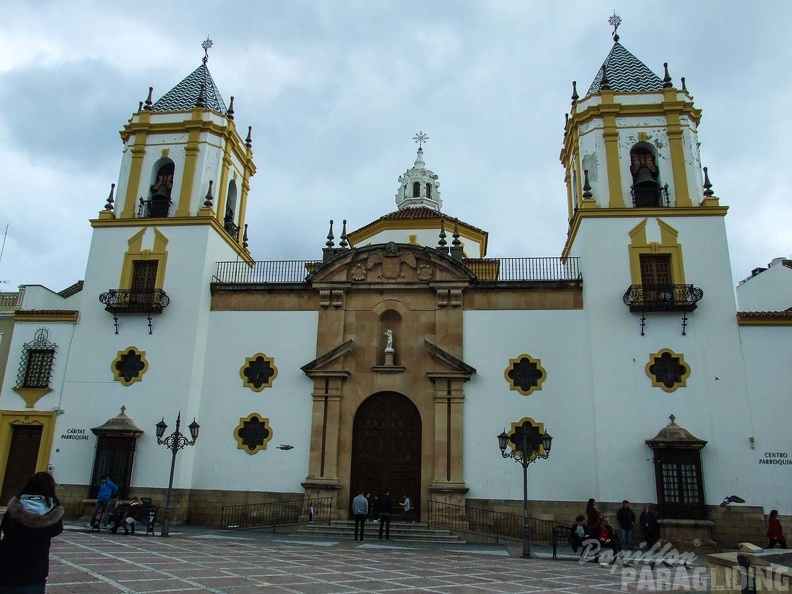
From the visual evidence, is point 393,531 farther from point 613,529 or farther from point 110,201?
point 110,201

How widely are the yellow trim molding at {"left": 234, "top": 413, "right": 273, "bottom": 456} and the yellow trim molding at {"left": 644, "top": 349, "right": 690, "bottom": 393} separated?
1222cm

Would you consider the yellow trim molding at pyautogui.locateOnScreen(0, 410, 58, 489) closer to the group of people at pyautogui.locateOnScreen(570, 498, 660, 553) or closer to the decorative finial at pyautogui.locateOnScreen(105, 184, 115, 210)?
the decorative finial at pyautogui.locateOnScreen(105, 184, 115, 210)

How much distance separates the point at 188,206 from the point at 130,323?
465 centimetres

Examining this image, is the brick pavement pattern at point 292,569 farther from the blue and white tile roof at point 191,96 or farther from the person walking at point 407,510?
the blue and white tile roof at point 191,96

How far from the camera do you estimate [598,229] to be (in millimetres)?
21953

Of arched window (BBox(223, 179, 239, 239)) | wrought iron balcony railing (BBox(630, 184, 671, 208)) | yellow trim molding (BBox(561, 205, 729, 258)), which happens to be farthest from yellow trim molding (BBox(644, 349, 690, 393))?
arched window (BBox(223, 179, 239, 239))

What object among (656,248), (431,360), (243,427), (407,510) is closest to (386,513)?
(407,510)

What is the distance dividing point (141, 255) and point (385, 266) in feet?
28.8

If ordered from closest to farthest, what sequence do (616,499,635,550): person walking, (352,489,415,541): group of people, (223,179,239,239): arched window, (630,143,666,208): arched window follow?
(352,489,415,541): group of people
(616,499,635,550): person walking
(630,143,666,208): arched window
(223,179,239,239): arched window

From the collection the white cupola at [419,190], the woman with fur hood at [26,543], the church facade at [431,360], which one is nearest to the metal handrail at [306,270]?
the church facade at [431,360]

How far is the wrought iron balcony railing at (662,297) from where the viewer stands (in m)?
20.5

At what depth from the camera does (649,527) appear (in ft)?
59.3

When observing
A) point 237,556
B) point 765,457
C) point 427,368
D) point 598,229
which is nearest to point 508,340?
point 427,368

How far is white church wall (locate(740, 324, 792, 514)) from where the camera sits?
19.0 m
